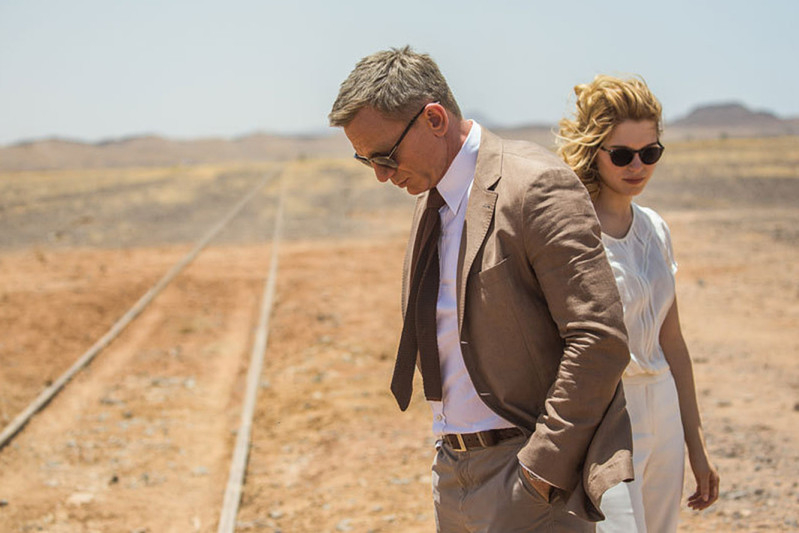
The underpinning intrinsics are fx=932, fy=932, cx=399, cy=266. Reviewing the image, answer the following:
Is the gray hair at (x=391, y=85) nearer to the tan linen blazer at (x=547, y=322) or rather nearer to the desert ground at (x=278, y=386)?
the tan linen blazer at (x=547, y=322)

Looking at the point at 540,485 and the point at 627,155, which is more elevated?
the point at 627,155

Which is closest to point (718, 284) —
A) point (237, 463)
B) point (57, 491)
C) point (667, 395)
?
point (237, 463)

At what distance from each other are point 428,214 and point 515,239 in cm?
39

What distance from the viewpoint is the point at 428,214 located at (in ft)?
8.59

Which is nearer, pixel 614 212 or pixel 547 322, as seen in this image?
pixel 547 322

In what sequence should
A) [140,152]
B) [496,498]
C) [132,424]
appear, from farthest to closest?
[140,152] → [132,424] → [496,498]

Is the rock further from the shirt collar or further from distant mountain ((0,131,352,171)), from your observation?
distant mountain ((0,131,352,171))

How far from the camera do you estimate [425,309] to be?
2557 mm

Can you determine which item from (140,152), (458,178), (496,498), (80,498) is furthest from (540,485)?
(140,152)

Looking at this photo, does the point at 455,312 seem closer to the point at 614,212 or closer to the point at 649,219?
the point at 614,212

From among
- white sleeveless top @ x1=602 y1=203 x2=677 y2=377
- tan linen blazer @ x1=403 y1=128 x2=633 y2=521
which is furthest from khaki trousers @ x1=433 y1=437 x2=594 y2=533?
white sleeveless top @ x1=602 y1=203 x2=677 y2=377

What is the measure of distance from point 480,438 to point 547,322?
38 centimetres

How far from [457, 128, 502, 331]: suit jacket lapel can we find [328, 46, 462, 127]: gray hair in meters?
0.22

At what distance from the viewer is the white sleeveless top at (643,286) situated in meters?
3.01
